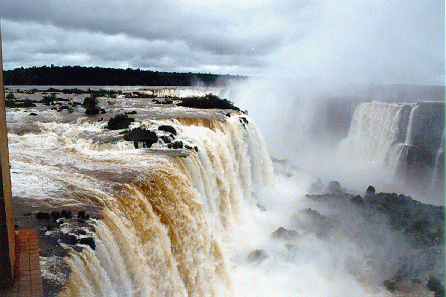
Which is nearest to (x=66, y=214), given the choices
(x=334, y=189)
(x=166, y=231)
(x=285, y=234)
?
(x=166, y=231)

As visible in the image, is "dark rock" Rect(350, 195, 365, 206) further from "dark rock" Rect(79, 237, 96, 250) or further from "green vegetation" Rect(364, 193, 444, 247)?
"dark rock" Rect(79, 237, 96, 250)

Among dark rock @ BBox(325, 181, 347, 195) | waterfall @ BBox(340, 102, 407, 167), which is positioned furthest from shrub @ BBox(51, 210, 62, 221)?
waterfall @ BBox(340, 102, 407, 167)

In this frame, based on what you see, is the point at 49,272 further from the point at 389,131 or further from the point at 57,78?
the point at 57,78

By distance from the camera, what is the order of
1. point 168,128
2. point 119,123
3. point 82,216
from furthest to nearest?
point 119,123, point 168,128, point 82,216

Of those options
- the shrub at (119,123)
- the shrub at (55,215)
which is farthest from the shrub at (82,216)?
the shrub at (119,123)

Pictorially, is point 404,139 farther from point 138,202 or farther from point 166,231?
point 138,202

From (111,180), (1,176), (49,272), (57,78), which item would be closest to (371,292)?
(111,180)
